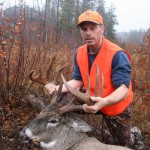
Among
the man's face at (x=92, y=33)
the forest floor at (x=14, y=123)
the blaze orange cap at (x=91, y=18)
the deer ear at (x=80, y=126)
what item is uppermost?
the blaze orange cap at (x=91, y=18)

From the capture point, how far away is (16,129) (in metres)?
5.21

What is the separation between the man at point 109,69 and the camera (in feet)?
13.8

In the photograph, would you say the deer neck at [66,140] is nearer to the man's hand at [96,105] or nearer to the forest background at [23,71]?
the man's hand at [96,105]

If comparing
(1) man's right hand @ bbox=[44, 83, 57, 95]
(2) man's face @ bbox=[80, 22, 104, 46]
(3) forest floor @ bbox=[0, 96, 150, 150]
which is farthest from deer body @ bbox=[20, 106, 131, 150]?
(2) man's face @ bbox=[80, 22, 104, 46]

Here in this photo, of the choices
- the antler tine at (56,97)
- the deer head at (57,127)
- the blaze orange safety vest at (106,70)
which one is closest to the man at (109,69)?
the blaze orange safety vest at (106,70)

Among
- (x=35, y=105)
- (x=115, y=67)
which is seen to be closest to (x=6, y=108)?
(x=35, y=105)

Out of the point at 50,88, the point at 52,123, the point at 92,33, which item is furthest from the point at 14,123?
the point at 92,33

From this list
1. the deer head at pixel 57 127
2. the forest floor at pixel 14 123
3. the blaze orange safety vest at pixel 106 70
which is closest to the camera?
the deer head at pixel 57 127

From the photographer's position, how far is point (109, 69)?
4324 mm

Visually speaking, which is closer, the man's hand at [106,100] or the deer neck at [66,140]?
the man's hand at [106,100]

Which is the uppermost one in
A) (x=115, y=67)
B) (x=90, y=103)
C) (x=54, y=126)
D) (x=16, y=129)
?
(x=115, y=67)

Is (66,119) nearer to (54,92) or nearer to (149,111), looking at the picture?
(54,92)

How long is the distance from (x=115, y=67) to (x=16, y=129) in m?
2.03

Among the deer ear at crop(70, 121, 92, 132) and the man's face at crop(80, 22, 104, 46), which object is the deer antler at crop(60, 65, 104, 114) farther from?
the man's face at crop(80, 22, 104, 46)
